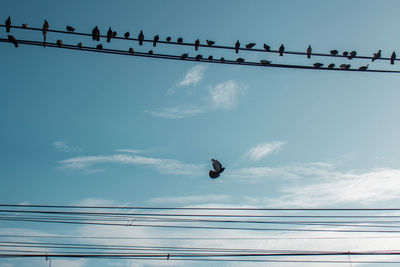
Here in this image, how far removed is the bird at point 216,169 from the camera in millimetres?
13508

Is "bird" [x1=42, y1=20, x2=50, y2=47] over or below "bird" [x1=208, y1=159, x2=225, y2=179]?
over

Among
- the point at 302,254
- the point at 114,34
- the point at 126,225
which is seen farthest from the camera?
the point at 126,225

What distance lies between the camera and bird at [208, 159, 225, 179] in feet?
44.3

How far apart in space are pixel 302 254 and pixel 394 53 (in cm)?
676

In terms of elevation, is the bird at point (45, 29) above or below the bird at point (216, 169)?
above

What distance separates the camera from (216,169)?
13.8m

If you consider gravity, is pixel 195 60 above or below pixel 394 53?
below

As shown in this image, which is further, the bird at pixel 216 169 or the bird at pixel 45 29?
the bird at pixel 216 169

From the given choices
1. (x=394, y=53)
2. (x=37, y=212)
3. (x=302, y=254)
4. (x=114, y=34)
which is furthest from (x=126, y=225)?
(x=394, y=53)

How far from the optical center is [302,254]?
1355cm

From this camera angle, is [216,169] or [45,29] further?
[216,169]

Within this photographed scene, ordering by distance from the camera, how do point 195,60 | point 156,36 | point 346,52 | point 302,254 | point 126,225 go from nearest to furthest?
point 195,60
point 346,52
point 156,36
point 302,254
point 126,225

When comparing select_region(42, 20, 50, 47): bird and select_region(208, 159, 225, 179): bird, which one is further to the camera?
select_region(208, 159, 225, 179): bird

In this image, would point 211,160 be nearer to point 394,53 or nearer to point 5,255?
point 394,53
